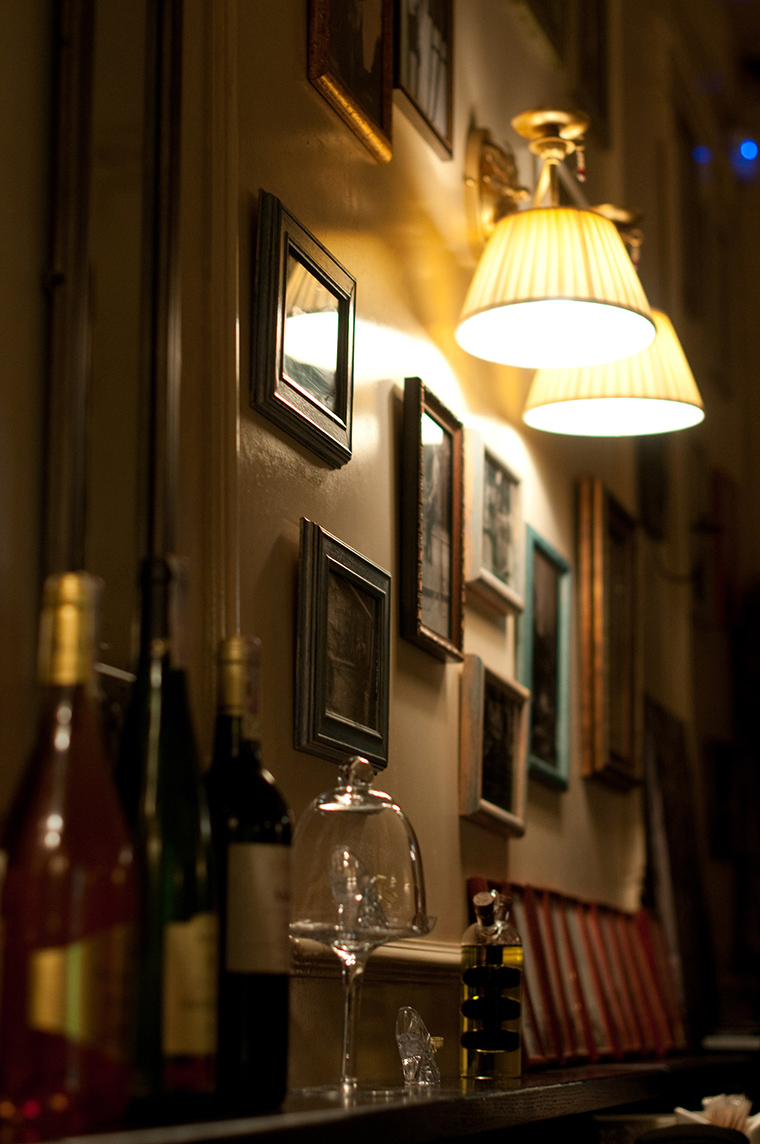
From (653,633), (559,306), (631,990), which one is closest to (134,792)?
(559,306)

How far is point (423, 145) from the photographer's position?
2.94m

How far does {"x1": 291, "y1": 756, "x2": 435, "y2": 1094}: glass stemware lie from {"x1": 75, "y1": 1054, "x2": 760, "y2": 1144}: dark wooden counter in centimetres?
17

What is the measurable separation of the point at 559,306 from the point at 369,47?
2.03ft

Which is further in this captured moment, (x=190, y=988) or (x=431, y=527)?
(x=431, y=527)

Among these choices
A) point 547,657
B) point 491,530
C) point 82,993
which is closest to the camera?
point 82,993

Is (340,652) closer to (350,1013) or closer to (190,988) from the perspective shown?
(350,1013)

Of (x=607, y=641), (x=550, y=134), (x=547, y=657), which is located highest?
(x=550, y=134)

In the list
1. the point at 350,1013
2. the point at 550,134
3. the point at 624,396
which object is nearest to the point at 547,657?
the point at 624,396

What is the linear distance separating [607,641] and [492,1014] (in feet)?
6.46

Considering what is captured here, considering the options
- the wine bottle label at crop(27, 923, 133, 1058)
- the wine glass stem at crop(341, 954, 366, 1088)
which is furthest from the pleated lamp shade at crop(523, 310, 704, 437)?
the wine bottle label at crop(27, 923, 133, 1058)

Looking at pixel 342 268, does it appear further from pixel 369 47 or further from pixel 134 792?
pixel 134 792

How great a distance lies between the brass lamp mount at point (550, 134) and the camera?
9.79 ft

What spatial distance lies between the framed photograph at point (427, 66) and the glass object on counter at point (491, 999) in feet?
4.81

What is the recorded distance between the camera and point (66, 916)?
1.08 m
